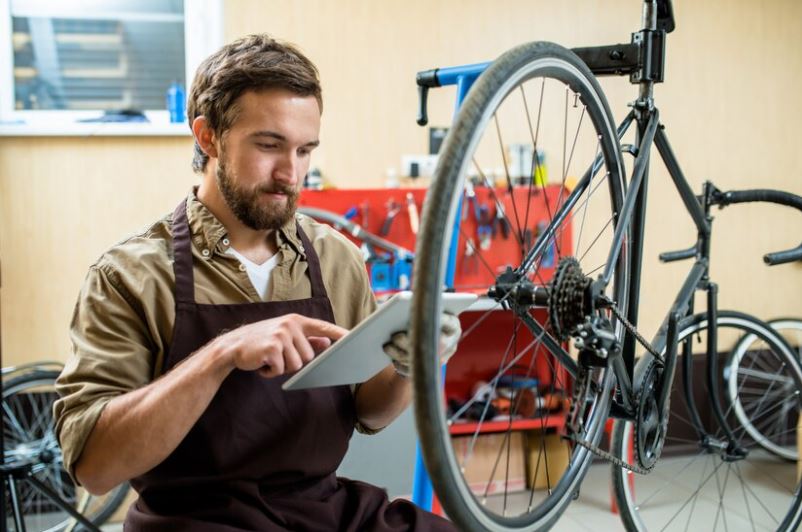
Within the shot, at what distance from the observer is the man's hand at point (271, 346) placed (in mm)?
1012

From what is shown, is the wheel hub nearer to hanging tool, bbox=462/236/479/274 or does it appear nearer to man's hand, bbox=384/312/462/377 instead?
man's hand, bbox=384/312/462/377

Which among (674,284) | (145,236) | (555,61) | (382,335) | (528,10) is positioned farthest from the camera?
(674,284)

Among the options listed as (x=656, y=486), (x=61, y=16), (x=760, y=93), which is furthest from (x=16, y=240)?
(x=760, y=93)

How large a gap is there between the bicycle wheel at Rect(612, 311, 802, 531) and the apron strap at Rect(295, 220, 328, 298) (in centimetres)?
90

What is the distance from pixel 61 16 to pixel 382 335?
2564 millimetres

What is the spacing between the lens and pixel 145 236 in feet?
4.10

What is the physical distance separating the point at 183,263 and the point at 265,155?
21 cm

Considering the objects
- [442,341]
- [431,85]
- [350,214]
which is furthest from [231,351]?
[350,214]

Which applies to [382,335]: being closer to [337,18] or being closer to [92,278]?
[92,278]

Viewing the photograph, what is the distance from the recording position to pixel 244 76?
1237 millimetres

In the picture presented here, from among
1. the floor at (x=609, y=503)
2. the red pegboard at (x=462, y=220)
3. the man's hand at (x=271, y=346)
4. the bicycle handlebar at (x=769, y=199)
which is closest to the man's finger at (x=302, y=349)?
the man's hand at (x=271, y=346)

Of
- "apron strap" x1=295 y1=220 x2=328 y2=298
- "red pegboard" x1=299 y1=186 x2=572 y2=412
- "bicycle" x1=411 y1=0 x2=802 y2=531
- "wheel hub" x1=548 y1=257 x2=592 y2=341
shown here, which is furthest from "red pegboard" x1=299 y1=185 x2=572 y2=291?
"wheel hub" x1=548 y1=257 x2=592 y2=341

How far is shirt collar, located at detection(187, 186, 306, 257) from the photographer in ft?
4.11

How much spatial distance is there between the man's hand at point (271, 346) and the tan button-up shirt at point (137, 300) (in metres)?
0.17
